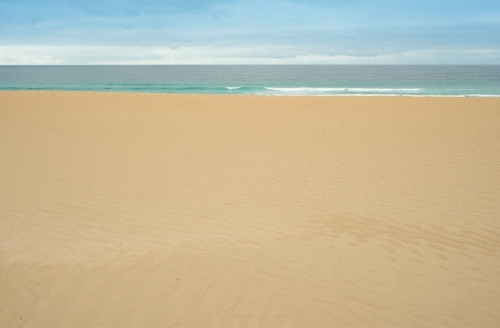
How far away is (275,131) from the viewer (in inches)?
382

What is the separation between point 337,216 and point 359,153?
10.5 feet

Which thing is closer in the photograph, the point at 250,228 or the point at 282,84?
the point at 250,228

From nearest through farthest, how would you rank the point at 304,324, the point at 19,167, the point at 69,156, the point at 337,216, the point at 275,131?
1. the point at 304,324
2. the point at 337,216
3. the point at 19,167
4. the point at 69,156
5. the point at 275,131

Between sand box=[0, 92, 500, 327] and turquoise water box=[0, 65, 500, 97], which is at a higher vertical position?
turquoise water box=[0, 65, 500, 97]

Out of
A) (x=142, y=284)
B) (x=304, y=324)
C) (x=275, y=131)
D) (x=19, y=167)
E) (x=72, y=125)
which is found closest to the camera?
(x=304, y=324)

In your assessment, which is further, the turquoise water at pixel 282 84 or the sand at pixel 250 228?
the turquoise water at pixel 282 84

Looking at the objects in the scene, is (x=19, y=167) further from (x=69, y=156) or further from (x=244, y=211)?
(x=244, y=211)

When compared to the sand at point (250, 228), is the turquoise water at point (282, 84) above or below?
above

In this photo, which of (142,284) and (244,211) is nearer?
(142,284)

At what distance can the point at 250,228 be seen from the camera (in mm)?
4438

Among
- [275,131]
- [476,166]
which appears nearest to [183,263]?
[476,166]

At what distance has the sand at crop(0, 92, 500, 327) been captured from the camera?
117 inches

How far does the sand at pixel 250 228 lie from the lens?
298 cm

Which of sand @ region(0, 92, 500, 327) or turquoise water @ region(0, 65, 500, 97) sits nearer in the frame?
sand @ region(0, 92, 500, 327)
